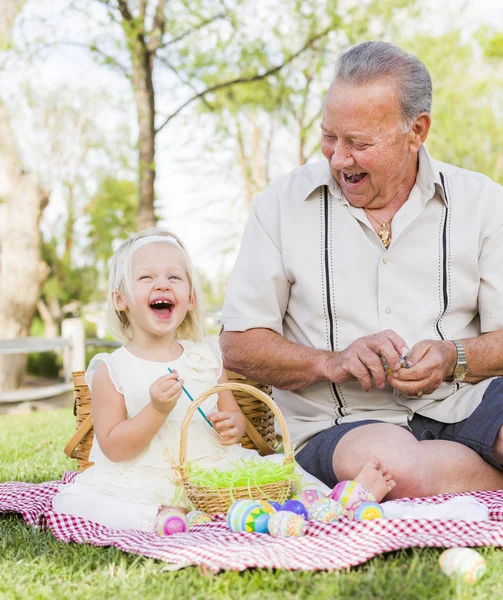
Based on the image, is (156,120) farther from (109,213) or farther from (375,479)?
(109,213)

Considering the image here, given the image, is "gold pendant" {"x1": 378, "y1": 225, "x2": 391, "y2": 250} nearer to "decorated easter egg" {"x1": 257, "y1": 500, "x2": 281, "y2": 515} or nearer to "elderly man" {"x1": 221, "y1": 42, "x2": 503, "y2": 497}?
"elderly man" {"x1": 221, "y1": 42, "x2": 503, "y2": 497}

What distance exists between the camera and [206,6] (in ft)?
34.4

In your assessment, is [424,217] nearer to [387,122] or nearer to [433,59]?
[387,122]

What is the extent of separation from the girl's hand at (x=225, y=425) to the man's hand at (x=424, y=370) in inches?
22.5

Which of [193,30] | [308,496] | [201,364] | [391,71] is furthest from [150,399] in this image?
[193,30]

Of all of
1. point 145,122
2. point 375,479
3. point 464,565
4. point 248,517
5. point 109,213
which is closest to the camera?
point 464,565

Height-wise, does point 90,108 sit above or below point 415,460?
above

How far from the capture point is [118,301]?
3.03 meters

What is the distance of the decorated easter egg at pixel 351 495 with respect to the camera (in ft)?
8.00

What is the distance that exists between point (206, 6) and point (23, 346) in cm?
512

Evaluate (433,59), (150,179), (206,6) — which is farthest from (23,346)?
(433,59)

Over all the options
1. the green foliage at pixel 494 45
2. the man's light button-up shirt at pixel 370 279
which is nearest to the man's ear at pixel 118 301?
the man's light button-up shirt at pixel 370 279

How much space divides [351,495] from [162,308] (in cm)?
101

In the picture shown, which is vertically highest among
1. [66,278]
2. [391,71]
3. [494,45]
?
[494,45]
